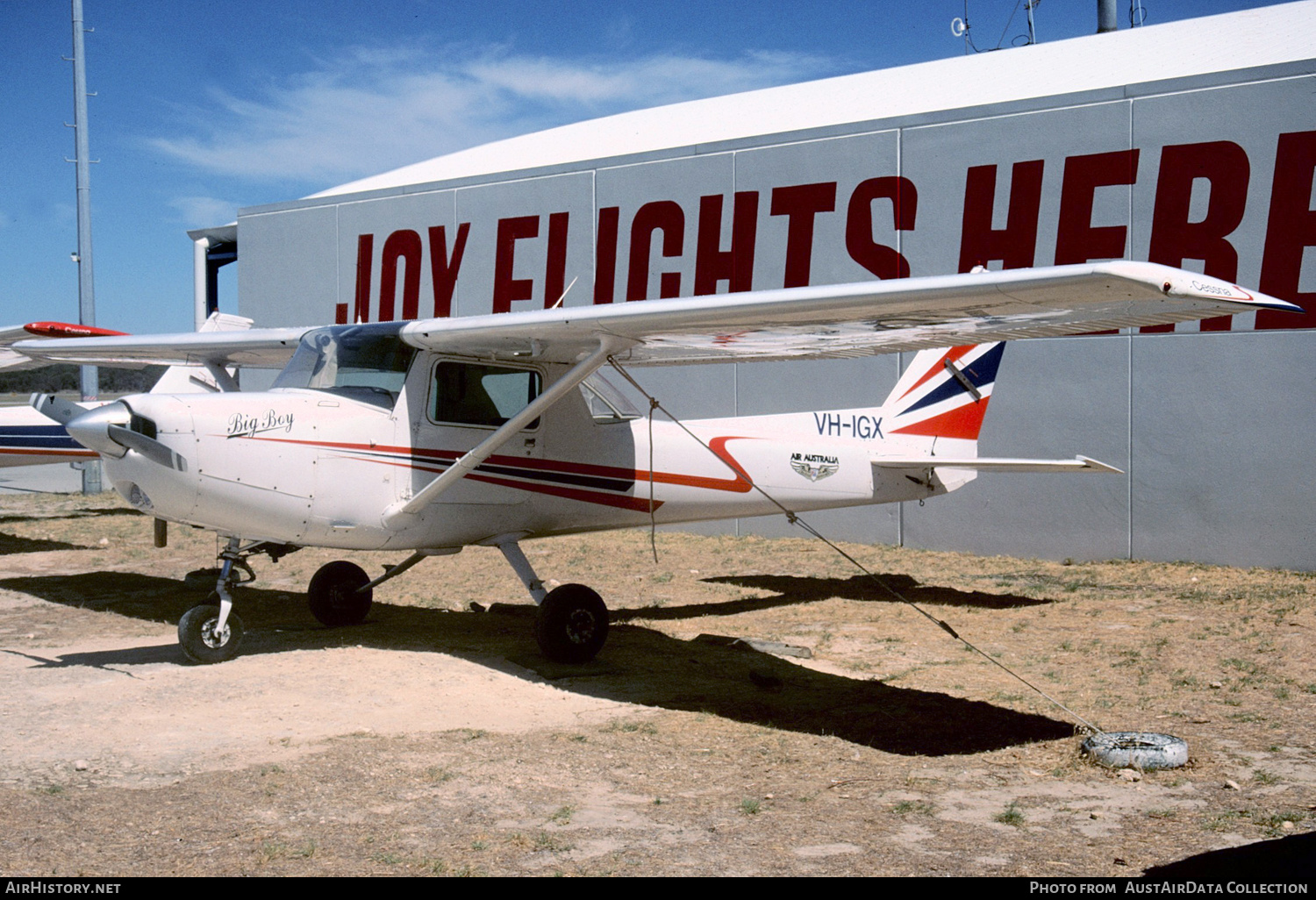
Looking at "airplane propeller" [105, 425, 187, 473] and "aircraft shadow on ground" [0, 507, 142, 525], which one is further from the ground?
"airplane propeller" [105, 425, 187, 473]

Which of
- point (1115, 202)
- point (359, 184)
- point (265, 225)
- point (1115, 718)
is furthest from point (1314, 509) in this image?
point (359, 184)

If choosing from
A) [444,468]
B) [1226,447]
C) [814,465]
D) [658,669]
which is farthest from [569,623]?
[1226,447]

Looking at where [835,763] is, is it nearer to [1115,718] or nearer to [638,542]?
[1115,718]

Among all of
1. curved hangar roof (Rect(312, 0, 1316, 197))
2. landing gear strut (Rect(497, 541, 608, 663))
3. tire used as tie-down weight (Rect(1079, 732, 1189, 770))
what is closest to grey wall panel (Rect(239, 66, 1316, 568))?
curved hangar roof (Rect(312, 0, 1316, 197))

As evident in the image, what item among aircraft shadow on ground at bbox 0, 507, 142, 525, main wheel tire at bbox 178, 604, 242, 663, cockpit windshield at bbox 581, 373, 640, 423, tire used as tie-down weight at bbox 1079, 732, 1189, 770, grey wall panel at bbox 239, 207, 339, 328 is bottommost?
aircraft shadow on ground at bbox 0, 507, 142, 525

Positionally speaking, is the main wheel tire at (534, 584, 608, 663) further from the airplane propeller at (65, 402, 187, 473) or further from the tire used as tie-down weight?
the tire used as tie-down weight

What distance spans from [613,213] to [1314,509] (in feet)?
33.2

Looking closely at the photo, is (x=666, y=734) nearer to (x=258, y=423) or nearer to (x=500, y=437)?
(x=500, y=437)

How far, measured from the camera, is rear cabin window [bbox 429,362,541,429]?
8258 mm

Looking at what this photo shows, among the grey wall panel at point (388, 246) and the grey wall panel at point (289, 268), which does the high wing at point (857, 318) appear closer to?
the grey wall panel at point (388, 246)

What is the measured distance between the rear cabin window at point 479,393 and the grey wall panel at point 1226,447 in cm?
812

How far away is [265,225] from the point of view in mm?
21109

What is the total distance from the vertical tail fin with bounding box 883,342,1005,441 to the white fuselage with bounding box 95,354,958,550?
1.99 ft

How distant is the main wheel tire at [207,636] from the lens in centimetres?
789
